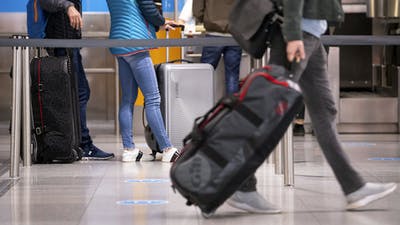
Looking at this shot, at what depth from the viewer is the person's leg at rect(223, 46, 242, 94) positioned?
29.9ft

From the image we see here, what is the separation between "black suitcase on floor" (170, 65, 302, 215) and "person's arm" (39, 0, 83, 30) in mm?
3297

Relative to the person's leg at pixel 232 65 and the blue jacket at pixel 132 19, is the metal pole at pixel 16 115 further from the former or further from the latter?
the person's leg at pixel 232 65

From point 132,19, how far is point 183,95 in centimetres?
98

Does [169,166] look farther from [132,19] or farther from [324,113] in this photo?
[324,113]

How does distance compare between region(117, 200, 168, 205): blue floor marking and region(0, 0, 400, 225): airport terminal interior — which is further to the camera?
region(117, 200, 168, 205): blue floor marking

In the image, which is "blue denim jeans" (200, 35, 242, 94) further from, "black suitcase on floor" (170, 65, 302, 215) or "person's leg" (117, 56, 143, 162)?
"black suitcase on floor" (170, 65, 302, 215)

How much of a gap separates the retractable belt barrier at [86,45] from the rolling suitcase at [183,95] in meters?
1.37

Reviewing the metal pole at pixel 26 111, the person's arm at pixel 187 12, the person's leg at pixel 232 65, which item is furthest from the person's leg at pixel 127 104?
the person's arm at pixel 187 12

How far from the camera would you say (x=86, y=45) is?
6.54 meters

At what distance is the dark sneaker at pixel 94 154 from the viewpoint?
8195mm

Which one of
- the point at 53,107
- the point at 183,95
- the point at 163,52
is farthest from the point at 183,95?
the point at 163,52

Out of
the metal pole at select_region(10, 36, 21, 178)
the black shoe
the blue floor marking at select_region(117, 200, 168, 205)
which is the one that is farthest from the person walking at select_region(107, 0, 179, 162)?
the black shoe

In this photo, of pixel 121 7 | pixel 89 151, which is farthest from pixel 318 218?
pixel 89 151

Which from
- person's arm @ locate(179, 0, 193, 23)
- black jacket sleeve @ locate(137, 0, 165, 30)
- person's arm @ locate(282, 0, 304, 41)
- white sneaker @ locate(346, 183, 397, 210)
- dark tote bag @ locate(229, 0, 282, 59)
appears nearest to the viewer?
person's arm @ locate(282, 0, 304, 41)
